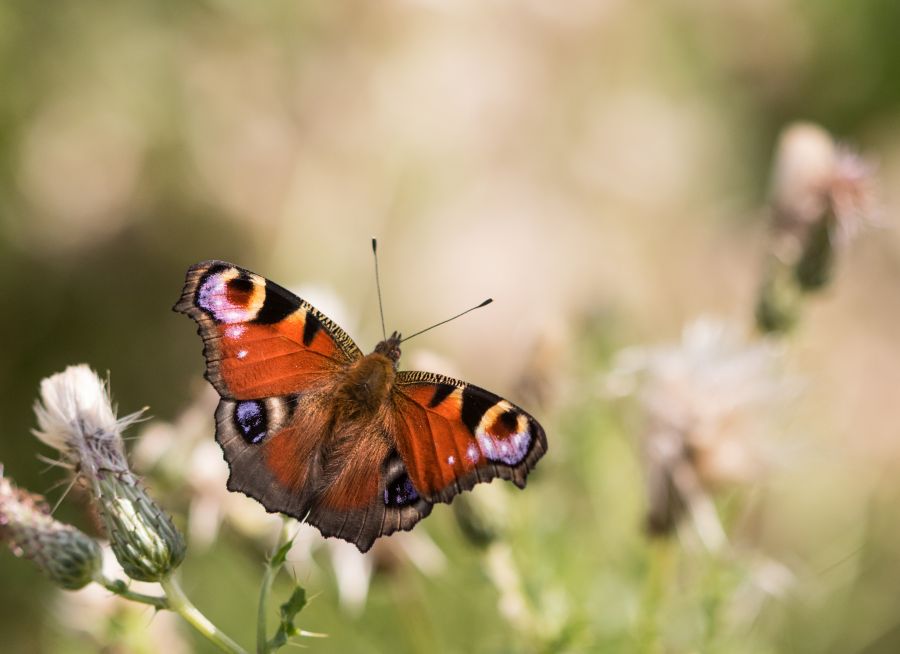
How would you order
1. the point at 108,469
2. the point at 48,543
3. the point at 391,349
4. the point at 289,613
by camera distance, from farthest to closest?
1. the point at 391,349
2. the point at 108,469
3. the point at 48,543
4. the point at 289,613

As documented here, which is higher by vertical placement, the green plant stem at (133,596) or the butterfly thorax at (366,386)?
the butterfly thorax at (366,386)

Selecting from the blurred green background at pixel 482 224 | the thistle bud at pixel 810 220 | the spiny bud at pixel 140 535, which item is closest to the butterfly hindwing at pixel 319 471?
the spiny bud at pixel 140 535

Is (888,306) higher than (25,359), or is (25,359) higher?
(888,306)

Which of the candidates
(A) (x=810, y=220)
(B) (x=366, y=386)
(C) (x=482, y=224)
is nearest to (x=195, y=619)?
(B) (x=366, y=386)

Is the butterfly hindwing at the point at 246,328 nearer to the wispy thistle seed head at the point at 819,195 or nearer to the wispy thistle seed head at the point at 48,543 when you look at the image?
the wispy thistle seed head at the point at 48,543

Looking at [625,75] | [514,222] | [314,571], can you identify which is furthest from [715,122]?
[314,571]

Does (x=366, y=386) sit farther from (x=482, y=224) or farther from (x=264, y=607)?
(x=482, y=224)

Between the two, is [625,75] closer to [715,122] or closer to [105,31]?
[715,122]
